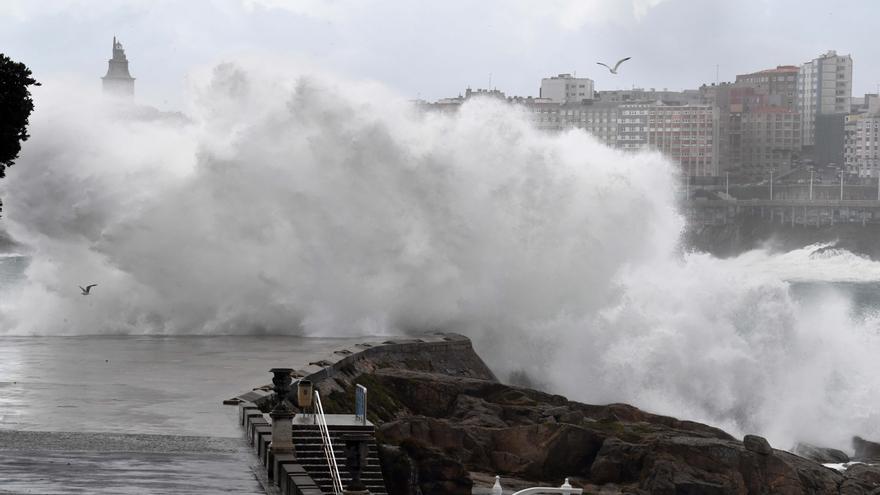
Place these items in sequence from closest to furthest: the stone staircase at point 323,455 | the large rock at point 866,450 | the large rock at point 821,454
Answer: the stone staircase at point 323,455 → the large rock at point 821,454 → the large rock at point 866,450

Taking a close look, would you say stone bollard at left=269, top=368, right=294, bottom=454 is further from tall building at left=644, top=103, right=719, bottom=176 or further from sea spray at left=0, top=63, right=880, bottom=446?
tall building at left=644, top=103, right=719, bottom=176

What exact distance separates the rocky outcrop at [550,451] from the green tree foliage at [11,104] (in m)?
5.77

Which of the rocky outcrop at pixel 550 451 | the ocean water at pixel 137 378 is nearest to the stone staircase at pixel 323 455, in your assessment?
the ocean water at pixel 137 378

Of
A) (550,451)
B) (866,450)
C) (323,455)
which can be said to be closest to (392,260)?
(866,450)

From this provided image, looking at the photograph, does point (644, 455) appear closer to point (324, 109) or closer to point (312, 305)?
point (312, 305)

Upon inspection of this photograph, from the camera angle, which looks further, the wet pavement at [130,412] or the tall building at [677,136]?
the tall building at [677,136]

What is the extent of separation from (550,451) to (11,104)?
9.34 metres

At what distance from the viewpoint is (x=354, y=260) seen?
3434cm

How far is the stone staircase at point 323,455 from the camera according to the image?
16.4 meters

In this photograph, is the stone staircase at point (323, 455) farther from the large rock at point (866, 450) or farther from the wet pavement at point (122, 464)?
the large rock at point (866, 450)

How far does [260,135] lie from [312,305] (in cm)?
439

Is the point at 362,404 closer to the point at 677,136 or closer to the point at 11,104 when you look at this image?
the point at 11,104

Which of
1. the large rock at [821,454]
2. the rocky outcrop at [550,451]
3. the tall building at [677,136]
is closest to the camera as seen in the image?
the rocky outcrop at [550,451]

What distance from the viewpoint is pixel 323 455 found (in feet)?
55.8
